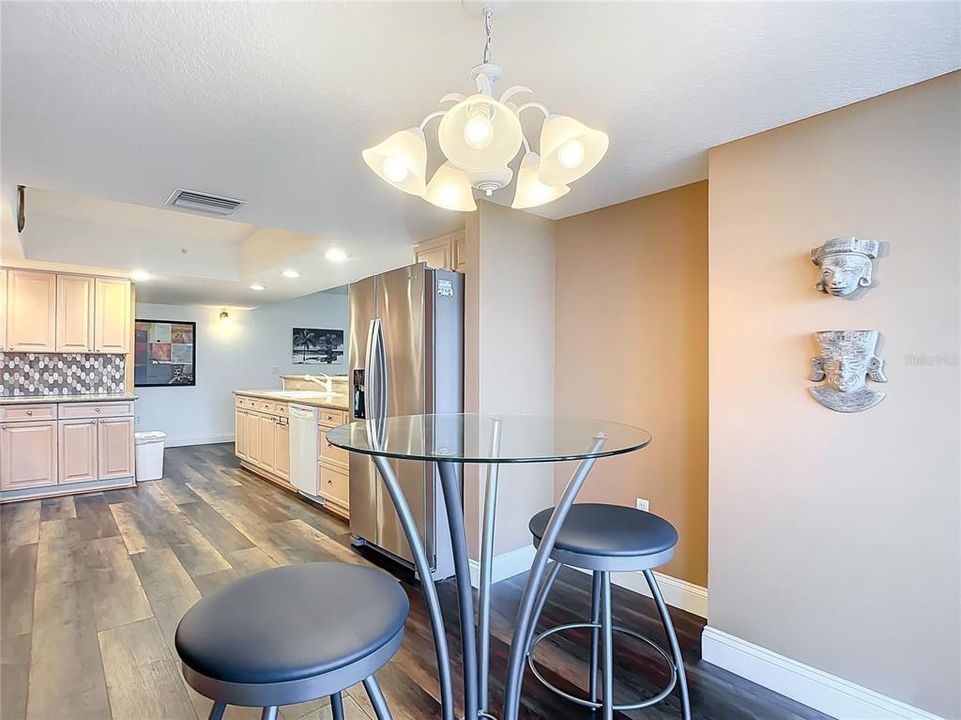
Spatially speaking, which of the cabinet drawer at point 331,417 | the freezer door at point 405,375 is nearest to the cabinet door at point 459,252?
the freezer door at point 405,375

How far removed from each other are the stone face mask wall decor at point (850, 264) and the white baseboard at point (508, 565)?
2116mm

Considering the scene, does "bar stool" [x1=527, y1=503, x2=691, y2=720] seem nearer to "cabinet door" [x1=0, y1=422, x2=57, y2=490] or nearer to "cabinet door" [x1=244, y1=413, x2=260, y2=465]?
"cabinet door" [x1=244, y1=413, x2=260, y2=465]

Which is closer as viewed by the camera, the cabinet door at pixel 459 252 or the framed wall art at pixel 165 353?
the cabinet door at pixel 459 252

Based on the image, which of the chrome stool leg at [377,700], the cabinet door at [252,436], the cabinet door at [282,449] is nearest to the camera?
the chrome stool leg at [377,700]

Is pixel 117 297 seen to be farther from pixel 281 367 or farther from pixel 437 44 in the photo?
pixel 437 44

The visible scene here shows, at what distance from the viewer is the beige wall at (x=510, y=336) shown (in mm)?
2889

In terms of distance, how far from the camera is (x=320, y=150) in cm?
212

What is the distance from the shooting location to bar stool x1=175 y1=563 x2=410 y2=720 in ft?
2.80

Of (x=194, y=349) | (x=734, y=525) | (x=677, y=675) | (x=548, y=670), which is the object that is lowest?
(x=548, y=670)

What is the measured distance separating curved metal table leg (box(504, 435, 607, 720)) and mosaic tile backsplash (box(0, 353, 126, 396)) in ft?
19.1

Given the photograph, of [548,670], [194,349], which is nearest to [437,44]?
[548,670]

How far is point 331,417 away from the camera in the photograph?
403cm

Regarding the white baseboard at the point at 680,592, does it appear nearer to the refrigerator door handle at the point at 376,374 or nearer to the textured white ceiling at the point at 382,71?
the refrigerator door handle at the point at 376,374

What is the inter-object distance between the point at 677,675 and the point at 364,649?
1.22 meters
